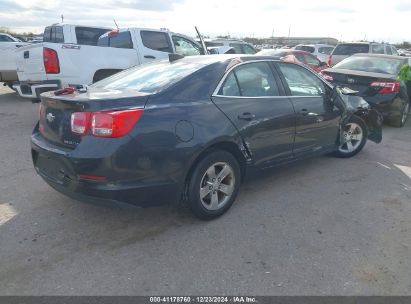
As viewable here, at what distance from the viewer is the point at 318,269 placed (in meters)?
3.00

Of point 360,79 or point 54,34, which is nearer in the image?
point 360,79

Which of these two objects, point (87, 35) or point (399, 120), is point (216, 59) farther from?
point (87, 35)

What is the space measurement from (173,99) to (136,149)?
59 cm

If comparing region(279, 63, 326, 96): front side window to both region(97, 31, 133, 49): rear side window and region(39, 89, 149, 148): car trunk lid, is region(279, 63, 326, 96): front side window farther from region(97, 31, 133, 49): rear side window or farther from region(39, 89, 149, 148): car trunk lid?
region(97, 31, 133, 49): rear side window

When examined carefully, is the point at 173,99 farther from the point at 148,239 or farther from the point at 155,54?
the point at 155,54

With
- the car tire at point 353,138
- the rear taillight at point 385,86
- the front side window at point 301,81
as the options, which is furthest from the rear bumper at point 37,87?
the rear taillight at point 385,86

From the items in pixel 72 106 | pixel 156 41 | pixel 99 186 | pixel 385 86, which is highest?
pixel 156 41

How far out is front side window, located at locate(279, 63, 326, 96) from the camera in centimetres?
454

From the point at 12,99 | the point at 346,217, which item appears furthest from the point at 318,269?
the point at 12,99

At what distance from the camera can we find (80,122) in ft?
10.2

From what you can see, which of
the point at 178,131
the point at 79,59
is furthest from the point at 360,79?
the point at 178,131

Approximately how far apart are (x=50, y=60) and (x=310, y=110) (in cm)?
488

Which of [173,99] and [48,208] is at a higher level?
[173,99]

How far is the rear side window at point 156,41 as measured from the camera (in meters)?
9.12
